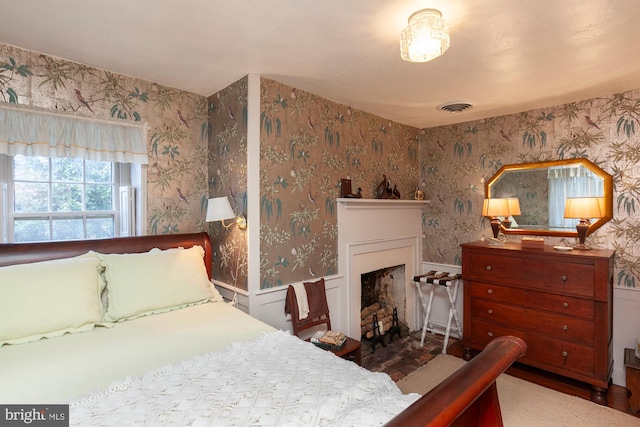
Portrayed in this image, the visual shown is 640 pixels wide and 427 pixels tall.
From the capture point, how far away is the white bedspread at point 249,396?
99 cm

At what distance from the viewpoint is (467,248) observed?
124 inches

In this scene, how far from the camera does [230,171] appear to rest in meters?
2.53

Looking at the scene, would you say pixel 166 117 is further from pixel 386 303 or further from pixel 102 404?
pixel 386 303

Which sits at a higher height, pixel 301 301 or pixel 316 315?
pixel 301 301

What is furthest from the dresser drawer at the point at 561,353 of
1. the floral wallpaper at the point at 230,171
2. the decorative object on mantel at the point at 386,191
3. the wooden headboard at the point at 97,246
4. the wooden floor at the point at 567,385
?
the wooden headboard at the point at 97,246

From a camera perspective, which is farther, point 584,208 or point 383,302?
point 383,302

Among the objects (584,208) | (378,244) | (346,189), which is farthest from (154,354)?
(584,208)

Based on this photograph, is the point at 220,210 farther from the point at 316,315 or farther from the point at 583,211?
the point at 583,211

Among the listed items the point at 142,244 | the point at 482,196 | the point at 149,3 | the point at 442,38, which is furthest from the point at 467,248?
the point at 149,3

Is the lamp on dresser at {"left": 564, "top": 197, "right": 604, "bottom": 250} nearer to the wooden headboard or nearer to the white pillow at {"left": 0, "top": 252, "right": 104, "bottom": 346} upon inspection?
the wooden headboard

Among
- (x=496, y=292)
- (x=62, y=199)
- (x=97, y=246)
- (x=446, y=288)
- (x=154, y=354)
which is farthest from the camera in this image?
(x=446, y=288)

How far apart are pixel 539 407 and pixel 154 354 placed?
8.85ft

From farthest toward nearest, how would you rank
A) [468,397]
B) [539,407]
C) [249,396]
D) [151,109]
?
[151,109]
[539,407]
[249,396]
[468,397]

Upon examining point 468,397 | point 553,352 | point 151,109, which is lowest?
point 553,352
